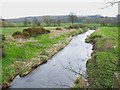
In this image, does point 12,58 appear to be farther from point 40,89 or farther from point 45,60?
point 40,89

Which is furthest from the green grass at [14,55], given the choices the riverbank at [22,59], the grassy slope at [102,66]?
the grassy slope at [102,66]

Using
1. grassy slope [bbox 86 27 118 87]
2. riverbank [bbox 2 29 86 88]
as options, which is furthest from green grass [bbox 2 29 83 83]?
grassy slope [bbox 86 27 118 87]

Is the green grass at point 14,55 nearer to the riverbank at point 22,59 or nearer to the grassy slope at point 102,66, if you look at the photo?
the riverbank at point 22,59

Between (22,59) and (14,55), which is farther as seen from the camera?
(14,55)

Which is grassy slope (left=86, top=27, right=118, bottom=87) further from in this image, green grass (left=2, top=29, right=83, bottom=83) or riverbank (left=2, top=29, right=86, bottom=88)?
green grass (left=2, top=29, right=83, bottom=83)

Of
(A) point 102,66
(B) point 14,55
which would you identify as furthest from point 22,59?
(A) point 102,66

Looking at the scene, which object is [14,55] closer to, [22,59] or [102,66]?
[22,59]

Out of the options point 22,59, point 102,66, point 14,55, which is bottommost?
point 22,59

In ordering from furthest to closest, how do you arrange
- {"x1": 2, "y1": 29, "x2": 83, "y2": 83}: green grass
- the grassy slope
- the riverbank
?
{"x1": 2, "y1": 29, "x2": 83, "y2": 83}: green grass
the riverbank
the grassy slope

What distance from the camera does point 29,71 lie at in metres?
24.5

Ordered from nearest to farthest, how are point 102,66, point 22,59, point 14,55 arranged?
point 102,66
point 22,59
point 14,55

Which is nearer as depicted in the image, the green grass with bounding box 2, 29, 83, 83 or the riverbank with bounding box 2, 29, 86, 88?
the riverbank with bounding box 2, 29, 86, 88

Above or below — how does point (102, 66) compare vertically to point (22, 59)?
above

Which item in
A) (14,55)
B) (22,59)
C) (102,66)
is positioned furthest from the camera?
(14,55)
